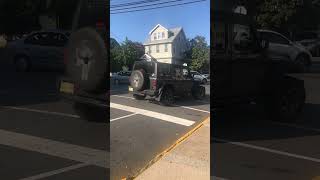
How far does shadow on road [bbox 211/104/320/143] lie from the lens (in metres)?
3.71

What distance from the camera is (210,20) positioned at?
12.1 ft

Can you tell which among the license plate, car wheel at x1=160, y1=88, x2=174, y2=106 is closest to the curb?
car wheel at x1=160, y1=88, x2=174, y2=106

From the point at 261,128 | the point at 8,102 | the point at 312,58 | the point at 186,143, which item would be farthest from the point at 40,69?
the point at 312,58

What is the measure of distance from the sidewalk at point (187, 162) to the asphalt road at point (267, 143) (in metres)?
0.15

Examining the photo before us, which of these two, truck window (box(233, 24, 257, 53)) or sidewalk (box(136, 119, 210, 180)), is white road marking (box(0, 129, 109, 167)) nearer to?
sidewalk (box(136, 119, 210, 180))

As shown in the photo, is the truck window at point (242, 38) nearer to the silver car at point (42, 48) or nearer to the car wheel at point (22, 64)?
the silver car at point (42, 48)

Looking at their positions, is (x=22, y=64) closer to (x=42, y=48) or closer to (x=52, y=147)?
(x=42, y=48)

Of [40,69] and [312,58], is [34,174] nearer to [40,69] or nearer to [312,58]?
[40,69]

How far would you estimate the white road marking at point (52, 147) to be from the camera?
4219mm

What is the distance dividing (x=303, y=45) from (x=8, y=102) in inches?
87.9

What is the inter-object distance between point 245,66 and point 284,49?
0.27 meters

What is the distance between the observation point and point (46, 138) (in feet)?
13.9

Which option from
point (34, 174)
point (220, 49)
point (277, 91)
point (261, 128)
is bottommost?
point (34, 174)

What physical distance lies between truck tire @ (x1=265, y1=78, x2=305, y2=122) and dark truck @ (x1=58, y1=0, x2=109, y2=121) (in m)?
1.23
